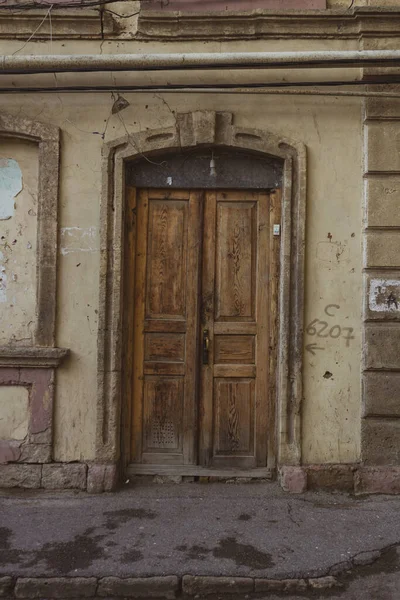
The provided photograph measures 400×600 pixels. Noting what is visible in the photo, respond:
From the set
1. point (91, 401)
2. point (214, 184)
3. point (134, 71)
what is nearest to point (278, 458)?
point (91, 401)

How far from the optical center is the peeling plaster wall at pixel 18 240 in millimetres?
5133

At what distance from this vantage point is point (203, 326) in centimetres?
527

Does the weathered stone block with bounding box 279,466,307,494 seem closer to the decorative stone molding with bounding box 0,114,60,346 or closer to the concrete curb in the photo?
the concrete curb

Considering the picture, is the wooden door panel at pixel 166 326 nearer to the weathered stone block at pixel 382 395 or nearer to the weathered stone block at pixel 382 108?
the weathered stone block at pixel 382 395

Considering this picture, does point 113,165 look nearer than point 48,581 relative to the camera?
No

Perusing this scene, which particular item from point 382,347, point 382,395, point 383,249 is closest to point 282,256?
point 383,249

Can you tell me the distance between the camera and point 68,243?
509 cm

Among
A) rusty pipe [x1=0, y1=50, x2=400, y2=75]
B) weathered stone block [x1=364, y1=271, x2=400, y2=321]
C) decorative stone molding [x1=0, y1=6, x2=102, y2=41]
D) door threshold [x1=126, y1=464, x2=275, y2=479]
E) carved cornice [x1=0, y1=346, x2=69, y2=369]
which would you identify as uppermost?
decorative stone molding [x1=0, y1=6, x2=102, y2=41]

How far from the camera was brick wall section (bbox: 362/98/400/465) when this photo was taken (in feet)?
16.3

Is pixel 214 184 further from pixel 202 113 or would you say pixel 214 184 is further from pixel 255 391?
pixel 255 391

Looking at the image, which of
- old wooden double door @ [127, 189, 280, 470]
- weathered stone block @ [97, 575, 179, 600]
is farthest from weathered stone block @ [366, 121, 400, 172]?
weathered stone block @ [97, 575, 179, 600]

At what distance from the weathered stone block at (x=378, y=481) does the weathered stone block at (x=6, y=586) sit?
3.04 meters

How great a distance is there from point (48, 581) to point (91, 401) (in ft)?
5.94

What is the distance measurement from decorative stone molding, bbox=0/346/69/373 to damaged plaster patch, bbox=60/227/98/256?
93 cm
